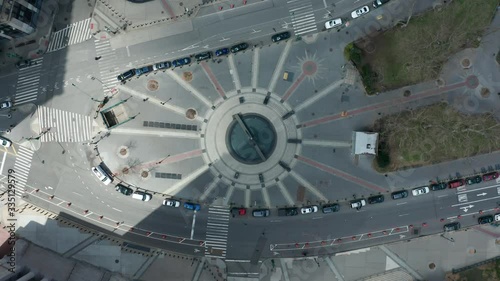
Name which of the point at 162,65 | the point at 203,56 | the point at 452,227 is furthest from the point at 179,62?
the point at 452,227

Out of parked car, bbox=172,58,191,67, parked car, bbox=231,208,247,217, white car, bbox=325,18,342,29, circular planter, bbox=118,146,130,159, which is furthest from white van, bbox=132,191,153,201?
white car, bbox=325,18,342,29

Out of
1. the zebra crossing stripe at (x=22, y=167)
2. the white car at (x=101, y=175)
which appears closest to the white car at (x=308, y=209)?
the white car at (x=101, y=175)

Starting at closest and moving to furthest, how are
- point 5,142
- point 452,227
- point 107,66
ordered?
Answer: point 452,227 → point 5,142 → point 107,66

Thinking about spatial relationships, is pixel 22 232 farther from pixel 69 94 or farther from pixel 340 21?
pixel 340 21

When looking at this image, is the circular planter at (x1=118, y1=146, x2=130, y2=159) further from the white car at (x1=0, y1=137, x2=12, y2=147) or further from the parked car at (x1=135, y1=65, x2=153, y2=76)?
the white car at (x1=0, y1=137, x2=12, y2=147)

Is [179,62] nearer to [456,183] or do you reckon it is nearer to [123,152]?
[123,152]

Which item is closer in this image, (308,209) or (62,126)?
(308,209)

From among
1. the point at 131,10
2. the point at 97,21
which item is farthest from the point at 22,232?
the point at 131,10
